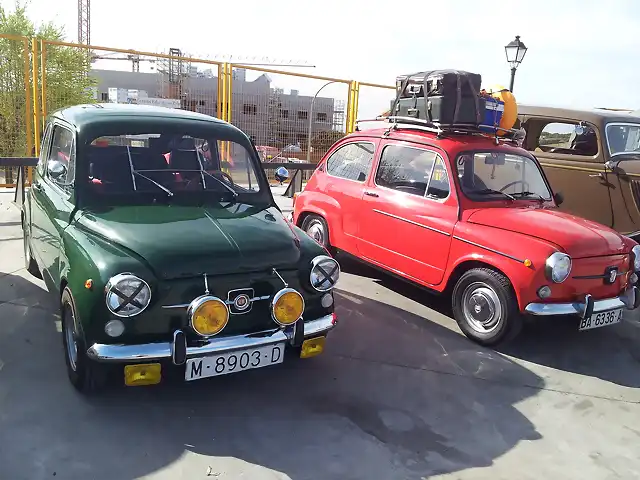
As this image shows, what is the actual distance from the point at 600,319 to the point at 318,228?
3.27 meters

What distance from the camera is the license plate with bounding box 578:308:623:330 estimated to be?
15.4 feet

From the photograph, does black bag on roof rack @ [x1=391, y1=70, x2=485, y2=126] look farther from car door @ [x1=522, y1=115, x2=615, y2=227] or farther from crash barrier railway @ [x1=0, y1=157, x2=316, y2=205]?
crash barrier railway @ [x1=0, y1=157, x2=316, y2=205]

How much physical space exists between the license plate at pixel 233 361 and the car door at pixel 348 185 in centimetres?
285

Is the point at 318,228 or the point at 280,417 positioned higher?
the point at 318,228

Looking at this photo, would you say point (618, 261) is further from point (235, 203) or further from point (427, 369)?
point (235, 203)

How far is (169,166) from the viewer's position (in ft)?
14.5

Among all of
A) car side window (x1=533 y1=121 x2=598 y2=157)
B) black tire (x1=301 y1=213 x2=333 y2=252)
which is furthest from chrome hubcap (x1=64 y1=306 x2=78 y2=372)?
car side window (x1=533 y1=121 x2=598 y2=157)

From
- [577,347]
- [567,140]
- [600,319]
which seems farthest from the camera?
[567,140]

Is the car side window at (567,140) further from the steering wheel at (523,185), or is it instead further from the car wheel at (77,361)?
the car wheel at (77,361)

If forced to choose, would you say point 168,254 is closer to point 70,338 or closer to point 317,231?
point 70,338

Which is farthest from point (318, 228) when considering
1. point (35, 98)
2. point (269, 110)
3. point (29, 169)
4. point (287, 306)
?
point (269, 110)

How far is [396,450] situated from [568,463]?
1018mm

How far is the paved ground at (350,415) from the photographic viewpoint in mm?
3111

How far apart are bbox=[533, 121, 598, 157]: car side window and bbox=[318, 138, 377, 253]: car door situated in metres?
3.32
